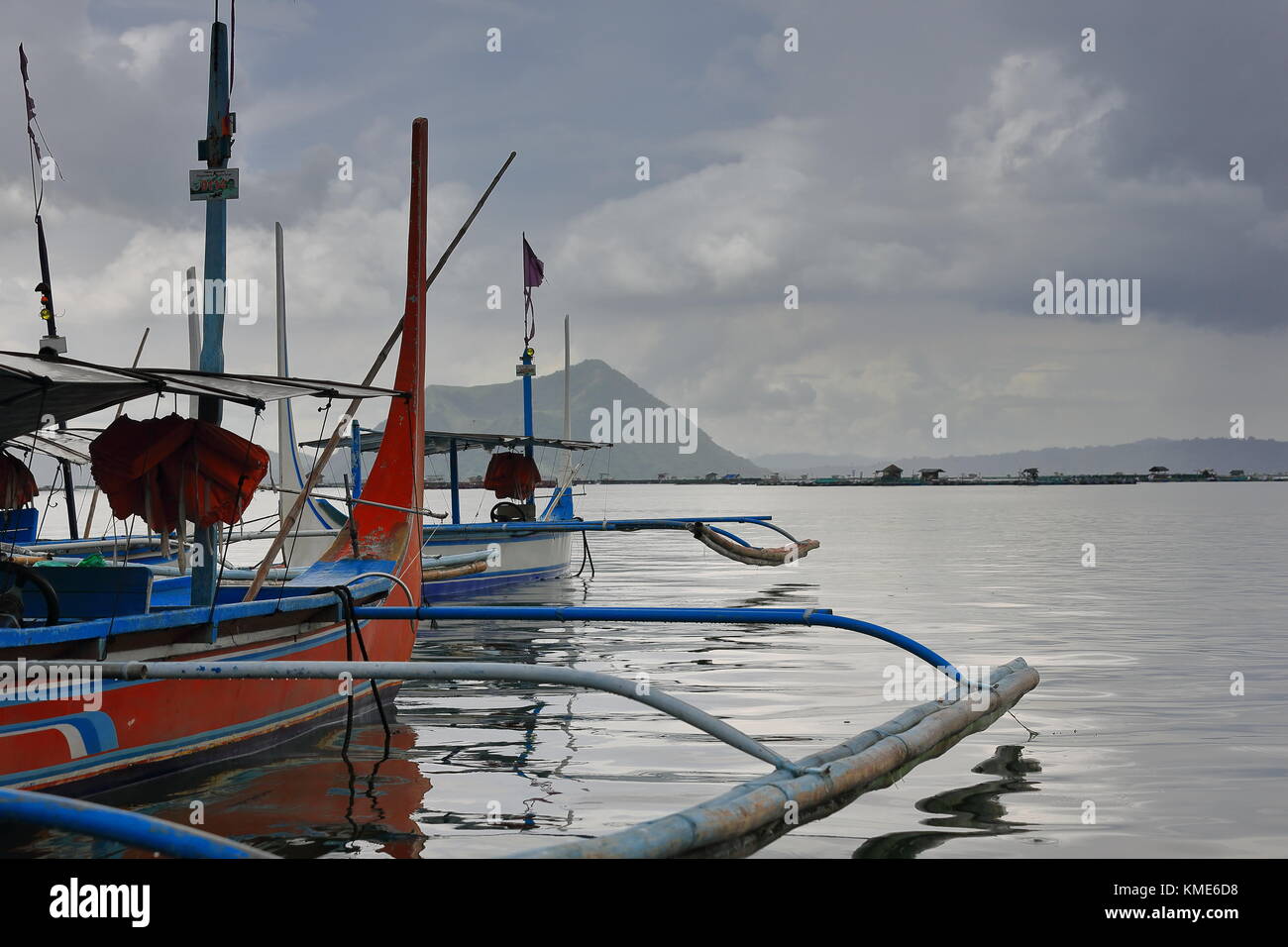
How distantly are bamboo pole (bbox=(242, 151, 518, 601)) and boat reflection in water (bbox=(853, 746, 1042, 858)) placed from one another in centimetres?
567

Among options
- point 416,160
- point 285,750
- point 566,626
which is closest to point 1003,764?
point 285,750

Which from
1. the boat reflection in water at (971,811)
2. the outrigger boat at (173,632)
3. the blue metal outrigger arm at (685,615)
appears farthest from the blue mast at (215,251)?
the boat reflection in water at (971,811)

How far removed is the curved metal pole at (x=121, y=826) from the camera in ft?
15.5

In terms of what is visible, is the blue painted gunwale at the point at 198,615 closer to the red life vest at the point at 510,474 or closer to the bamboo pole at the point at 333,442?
the bamboo pole at the point at 333,442

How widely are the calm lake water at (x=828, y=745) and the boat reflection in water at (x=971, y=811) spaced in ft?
0.10

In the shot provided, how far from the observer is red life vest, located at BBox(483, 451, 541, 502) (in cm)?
2916

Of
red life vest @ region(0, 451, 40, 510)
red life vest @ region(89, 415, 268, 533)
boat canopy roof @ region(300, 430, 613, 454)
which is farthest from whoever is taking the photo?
boat canopy roof @ region(300, 430, 613, 454)

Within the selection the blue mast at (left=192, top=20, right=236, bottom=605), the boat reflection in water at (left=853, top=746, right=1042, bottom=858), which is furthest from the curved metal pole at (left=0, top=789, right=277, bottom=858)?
the blue mast at (left=192, top=20, right=236, bottom=605)

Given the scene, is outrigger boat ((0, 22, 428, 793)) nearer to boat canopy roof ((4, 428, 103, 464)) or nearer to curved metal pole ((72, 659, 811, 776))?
curved metal pole ((72, 659, 811, 776))

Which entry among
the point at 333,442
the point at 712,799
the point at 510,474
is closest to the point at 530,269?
the point at 510,474

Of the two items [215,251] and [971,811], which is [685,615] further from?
[215,251]

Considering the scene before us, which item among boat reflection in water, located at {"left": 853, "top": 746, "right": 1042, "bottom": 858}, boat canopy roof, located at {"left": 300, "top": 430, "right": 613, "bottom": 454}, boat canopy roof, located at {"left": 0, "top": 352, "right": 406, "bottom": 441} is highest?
boat canopy roof, located at {"left": 300, "top": 430, "right": 613, "bottom": 454}

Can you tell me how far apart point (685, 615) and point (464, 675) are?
3669 millimetres
